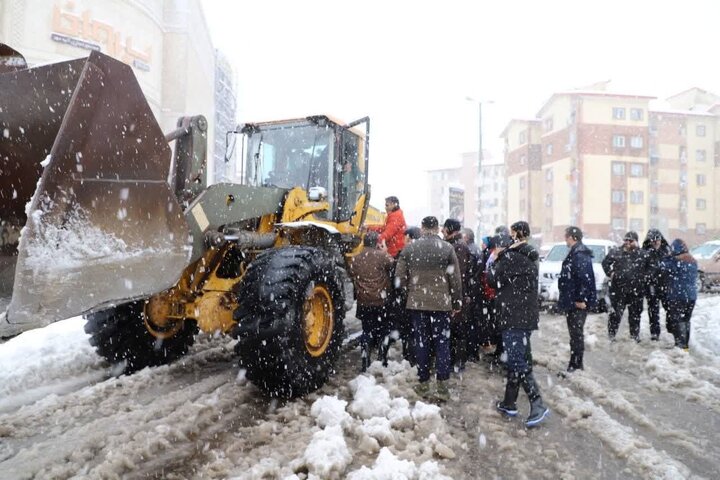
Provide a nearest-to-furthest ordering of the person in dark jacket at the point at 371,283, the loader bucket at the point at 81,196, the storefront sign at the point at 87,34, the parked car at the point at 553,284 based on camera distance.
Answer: the loader bucket at the point at 81,196, the person in dark jacket at the point at 371,283, the parked car at the point at 553,284, the storefront sign at the point at 87,34

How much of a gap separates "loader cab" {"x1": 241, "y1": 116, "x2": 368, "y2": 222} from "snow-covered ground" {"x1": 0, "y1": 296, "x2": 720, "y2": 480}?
227cm

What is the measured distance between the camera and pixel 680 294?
7152 mm

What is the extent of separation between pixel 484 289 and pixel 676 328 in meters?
3.02

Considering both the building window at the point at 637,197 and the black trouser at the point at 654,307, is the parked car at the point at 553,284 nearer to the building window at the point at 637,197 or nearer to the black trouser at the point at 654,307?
the black trouser at the point at 654,307

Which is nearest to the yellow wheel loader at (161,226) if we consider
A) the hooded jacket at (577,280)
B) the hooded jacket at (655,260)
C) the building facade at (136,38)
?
the hooded jacket at (577,280)

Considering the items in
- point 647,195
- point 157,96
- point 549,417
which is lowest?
point 549,417

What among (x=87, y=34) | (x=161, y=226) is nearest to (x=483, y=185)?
(x=87, y=34)

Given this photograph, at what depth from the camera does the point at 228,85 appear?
41.4 m

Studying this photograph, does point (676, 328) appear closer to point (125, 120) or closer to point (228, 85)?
point (125, 120)

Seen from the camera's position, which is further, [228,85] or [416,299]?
[228,85]

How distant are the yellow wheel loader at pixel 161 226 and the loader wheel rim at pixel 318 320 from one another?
0.05 ft

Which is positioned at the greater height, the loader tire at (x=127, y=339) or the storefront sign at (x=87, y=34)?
the storefront sign at (x=87, y=34)

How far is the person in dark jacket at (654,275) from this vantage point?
25.0 feet

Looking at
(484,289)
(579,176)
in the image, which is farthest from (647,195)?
(484,289)
